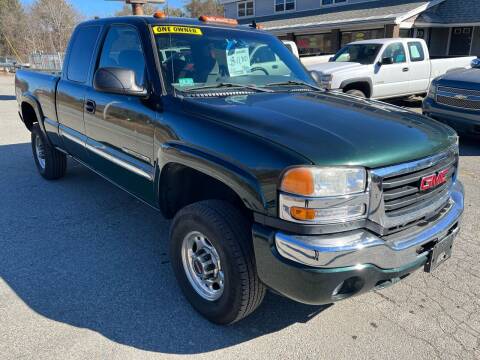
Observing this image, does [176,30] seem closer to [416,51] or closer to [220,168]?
[220,168]

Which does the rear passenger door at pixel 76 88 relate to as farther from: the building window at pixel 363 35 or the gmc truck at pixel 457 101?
the building window at pixel 363 35

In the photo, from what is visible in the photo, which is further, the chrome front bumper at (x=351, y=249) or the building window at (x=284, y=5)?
the building window at (x=284, y=5)

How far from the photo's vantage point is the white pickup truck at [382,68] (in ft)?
31.4

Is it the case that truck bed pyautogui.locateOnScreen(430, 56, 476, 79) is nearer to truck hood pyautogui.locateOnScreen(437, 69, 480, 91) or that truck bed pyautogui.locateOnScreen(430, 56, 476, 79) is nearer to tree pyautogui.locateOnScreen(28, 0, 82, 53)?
truck hood pyautogui.locateOnScreen(437, 69, 480, 91)

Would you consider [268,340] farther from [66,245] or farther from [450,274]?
[66,245]

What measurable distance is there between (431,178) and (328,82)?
7.05 m

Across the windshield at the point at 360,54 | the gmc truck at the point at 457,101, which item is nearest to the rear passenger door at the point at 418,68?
the windshield at the point at 360,54

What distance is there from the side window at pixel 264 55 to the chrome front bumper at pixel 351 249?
2121mm

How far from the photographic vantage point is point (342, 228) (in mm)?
2148

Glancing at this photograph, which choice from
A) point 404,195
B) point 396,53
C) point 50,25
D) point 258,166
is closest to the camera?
point 258,166

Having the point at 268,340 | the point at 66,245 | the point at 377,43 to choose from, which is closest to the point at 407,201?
the point at 268,340

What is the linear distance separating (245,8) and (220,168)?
30423 millimetres

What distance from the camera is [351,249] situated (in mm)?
2105

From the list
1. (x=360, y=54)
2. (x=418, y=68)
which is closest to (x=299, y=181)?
(x=360, y=54)
